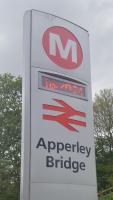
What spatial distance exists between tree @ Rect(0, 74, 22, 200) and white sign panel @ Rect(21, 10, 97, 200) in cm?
2282

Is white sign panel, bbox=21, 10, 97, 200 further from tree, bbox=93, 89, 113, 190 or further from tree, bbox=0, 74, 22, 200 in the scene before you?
tree, bbox=93, 89, 113, 190

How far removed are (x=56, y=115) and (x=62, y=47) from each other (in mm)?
1190

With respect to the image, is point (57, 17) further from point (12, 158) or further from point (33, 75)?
point (12, 158)

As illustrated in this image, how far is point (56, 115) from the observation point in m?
6.73

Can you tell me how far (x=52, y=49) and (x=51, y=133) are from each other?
1392mm

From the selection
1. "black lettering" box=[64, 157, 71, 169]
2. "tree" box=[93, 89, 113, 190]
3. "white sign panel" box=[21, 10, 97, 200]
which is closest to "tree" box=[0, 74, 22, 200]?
"tree" box=[93, 89, 113, 190]

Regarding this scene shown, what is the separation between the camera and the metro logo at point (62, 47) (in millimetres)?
6980

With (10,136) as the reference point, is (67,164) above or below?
below

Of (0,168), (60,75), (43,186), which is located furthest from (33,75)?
(0,168)

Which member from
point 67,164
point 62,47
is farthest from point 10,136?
point 67,164

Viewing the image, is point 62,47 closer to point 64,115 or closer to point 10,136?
point 64,115

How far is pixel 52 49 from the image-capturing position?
7000 mm

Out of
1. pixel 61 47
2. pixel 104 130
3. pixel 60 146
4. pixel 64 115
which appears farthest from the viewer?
pixel 104 130

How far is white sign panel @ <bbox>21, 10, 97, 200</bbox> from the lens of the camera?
629 cm
